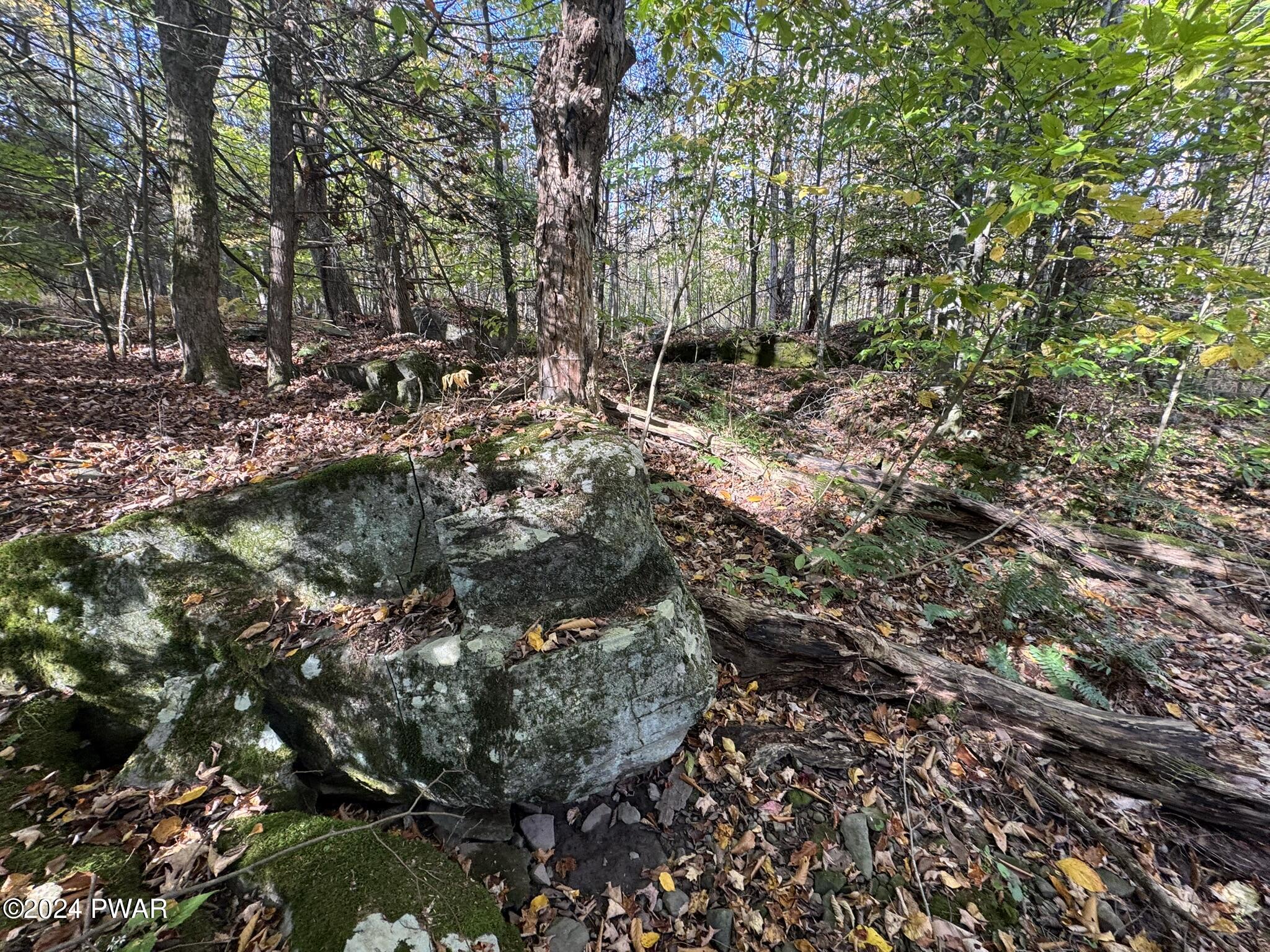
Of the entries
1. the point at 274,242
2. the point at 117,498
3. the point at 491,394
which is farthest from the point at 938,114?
the point at 274,242

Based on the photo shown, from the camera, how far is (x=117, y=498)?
4.00m

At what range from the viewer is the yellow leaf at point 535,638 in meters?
2.91

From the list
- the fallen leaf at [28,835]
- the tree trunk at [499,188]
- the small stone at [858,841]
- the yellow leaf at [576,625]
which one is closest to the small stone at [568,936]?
the yellow leaf at [576,625]

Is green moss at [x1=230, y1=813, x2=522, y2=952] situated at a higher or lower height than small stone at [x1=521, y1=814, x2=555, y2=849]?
higher

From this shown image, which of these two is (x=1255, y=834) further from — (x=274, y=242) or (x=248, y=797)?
(x=274, y=242)

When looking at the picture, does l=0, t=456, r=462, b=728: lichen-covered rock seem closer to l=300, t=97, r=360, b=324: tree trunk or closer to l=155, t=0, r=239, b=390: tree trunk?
l=300, t=97, r=360, b=324: tree trunk

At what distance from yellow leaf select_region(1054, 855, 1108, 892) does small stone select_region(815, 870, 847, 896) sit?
1.37m

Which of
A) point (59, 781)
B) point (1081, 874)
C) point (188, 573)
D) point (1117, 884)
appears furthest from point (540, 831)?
point (1117, 884)

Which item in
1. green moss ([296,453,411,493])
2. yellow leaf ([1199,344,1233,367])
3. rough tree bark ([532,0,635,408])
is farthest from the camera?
rough tree bark ([532,0,635,408])

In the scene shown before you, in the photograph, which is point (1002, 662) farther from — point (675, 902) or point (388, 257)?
point (388, 257)

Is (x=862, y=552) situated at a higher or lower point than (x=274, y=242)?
lower

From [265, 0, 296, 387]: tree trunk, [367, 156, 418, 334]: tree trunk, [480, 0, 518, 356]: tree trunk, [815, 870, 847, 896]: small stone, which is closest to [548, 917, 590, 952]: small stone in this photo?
[815, 870, 847, 896]: small stone

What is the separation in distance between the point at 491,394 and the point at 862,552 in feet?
13.2

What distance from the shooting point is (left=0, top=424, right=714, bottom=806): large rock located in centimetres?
285
